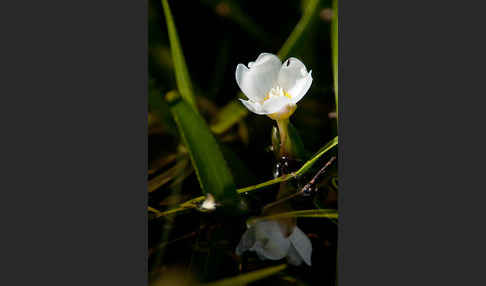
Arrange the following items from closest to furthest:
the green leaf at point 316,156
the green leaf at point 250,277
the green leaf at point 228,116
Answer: the green leaf at point 250,277 → the green leaf at point 316,156 → the green leaf at point 228,116

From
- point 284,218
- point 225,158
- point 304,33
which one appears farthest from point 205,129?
point 304,33

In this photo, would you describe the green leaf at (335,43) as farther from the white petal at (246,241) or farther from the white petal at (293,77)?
the white petal at (246,241)

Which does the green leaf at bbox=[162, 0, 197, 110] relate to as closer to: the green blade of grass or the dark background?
the dark background

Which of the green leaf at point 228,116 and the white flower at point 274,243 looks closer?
the white flower at point 274,243

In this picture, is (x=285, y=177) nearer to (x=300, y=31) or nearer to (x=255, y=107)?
(x=255, y=107)

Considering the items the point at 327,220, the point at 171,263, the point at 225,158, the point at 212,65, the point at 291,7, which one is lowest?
the point at 171,263

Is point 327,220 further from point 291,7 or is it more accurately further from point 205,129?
point 291,7

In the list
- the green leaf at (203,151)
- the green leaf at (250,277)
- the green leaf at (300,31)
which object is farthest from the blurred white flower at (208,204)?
the green leaf at (300,31)

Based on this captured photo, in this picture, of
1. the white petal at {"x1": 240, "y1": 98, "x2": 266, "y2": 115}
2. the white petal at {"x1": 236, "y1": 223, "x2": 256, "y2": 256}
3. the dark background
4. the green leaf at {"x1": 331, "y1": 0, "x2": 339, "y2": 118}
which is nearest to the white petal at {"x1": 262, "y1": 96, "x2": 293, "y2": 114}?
the white petal at {"x1": 240, "y1": 98, "x2": 266, "y2": 115}
